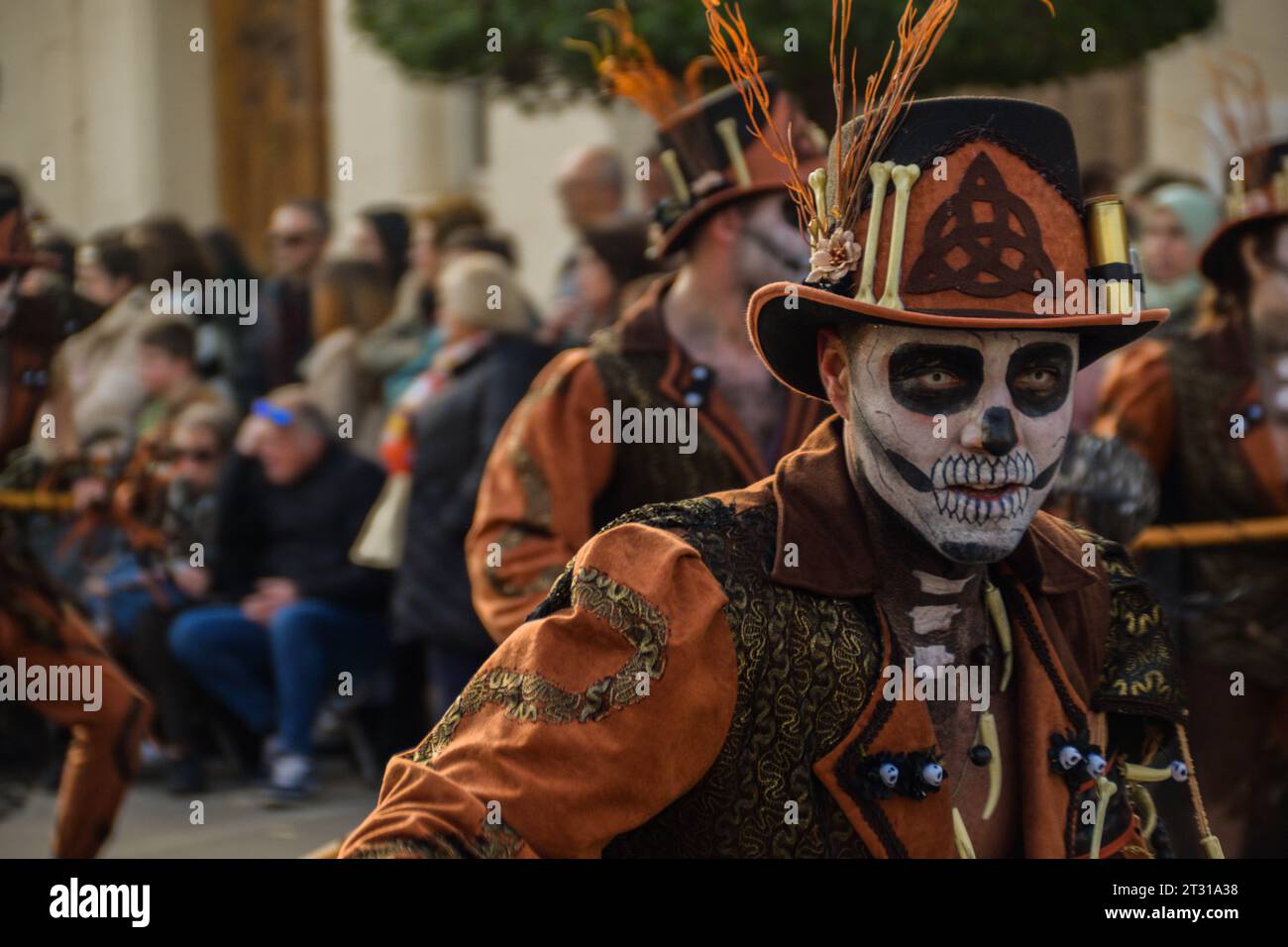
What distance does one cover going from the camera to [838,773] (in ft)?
9.92

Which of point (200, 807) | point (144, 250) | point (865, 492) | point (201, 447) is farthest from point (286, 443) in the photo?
point (865, 492)

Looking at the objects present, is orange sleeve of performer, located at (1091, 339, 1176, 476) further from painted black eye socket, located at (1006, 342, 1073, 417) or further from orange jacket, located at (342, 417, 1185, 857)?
painted black eye socket, located at (1006, 342, 1073, 417)

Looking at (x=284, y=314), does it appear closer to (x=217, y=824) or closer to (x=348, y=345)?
(x=348, y=345)

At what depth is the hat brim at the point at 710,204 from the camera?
5266mm

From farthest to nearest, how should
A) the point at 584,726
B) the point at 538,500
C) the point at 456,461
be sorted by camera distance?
the point at 456,461 → the point at 538,500 → the point at 584,726

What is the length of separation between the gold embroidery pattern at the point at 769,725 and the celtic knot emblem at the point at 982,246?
46 cm

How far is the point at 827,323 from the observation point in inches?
128

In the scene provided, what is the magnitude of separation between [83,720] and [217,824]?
6.62ft

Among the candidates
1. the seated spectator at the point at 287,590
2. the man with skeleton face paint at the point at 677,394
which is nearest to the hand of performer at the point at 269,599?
the seated spectator at the point at 287,590

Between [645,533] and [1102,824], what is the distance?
823mm

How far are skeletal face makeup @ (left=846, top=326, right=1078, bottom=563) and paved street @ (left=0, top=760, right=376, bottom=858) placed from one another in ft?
12.5

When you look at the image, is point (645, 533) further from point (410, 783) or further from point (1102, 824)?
point (1102, 824)

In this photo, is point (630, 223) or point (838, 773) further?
point (630, 223)

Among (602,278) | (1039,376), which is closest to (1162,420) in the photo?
(602,278)
